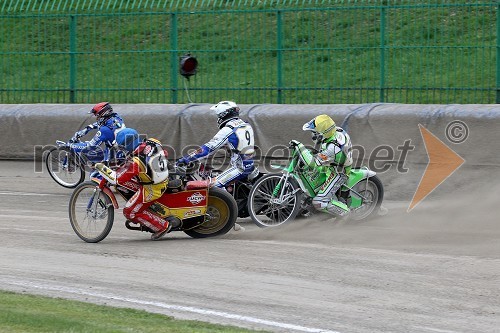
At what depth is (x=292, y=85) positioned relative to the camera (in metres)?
19.2

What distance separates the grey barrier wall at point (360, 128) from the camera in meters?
15.8

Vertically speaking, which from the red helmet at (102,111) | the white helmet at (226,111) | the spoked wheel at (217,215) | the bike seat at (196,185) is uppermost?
the red helmet at (102,111)

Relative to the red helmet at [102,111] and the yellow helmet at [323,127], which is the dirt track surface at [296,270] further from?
the red helmet at [102,111]

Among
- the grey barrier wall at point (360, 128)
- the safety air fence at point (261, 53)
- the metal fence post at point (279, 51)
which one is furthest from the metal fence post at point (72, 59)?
the metal fence post at point (279, 51)

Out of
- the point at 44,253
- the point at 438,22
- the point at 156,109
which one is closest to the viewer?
the point at 44,253

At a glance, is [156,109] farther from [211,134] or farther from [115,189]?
[115,189]

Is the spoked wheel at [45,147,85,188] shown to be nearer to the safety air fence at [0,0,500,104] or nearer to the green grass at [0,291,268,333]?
the safety air fence at [0,0,500,104]

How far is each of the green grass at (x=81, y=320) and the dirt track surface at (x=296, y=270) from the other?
0.35 m

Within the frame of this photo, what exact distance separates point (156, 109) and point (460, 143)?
585cm

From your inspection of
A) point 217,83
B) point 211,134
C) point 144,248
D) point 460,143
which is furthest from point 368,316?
point 217,83

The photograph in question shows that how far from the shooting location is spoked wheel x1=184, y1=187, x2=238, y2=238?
1276 centimetres

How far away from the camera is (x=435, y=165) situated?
16.0 meters

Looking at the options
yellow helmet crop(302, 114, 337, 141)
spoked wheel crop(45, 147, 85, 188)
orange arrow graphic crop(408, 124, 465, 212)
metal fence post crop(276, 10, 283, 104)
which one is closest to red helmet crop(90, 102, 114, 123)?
spoked wheel crop(45, 147, 85, 188)

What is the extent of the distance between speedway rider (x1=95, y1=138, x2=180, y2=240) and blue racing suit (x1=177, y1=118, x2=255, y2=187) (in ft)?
4.12
